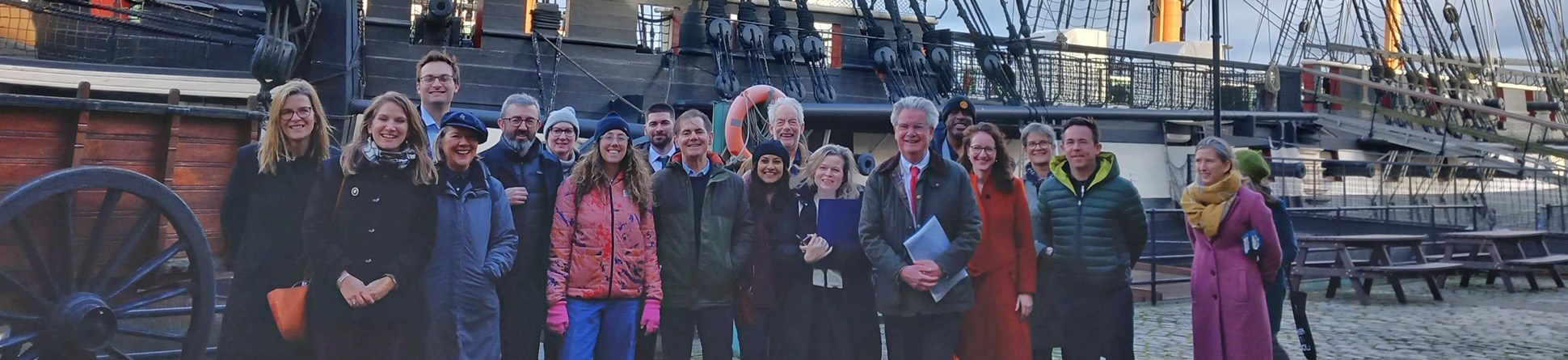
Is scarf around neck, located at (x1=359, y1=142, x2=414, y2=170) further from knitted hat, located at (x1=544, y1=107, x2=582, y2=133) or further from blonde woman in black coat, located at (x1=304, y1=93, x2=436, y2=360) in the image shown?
knitted hat, located at (x1=544, y1=107, x2=582, y2=133)

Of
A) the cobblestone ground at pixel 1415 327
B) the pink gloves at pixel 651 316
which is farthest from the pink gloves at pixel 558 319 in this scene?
the cobblestone ground at pixel 1415 327

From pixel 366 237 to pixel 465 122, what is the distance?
53 cm

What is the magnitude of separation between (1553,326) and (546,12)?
9770 mm

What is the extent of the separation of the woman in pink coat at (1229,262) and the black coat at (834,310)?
149cm

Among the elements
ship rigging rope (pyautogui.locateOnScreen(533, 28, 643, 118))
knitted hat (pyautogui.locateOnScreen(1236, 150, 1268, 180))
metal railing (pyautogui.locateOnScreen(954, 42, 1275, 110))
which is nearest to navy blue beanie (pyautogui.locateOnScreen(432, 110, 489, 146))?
knitted hat (pyautogui.locateOnScreen(1236, 150, 1268, 180))

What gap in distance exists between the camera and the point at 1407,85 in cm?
2236

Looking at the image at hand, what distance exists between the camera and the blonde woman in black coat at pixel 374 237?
3.27 m

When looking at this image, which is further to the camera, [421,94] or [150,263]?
[421,94]

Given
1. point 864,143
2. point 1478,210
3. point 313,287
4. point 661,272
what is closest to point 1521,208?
point 1478,210

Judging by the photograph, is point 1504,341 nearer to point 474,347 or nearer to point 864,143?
point 474,347

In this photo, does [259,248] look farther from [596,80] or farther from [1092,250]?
[596,80]

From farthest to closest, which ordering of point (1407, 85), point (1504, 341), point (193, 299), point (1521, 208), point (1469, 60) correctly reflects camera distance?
point (1469, 60)
point (1407, 85)
point (1521, 208)
point (1504, 341)
point (193, 299)

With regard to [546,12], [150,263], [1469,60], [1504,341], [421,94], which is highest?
[1469,60]

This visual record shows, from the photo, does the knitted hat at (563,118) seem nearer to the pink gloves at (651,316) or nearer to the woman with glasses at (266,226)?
the pink gloves at (651,316)
